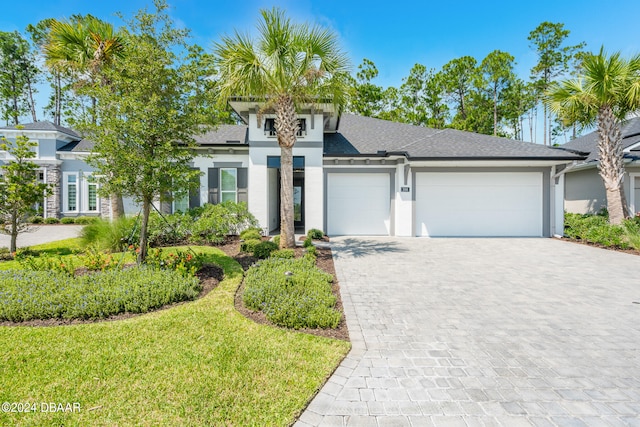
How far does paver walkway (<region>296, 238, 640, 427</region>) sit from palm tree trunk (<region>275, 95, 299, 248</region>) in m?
2.16

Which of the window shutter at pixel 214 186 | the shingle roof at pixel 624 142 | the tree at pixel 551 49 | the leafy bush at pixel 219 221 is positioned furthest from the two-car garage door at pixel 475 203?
the tree at pixel 551 49

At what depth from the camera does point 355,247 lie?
9.59m

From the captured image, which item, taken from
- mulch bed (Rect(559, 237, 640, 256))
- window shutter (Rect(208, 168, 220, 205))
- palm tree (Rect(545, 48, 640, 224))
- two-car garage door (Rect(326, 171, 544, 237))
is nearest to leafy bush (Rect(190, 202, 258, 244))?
window shutter (Rect(208, 168, 220, 205))

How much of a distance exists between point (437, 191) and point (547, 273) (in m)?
5.71

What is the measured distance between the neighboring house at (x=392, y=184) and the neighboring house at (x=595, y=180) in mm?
2220

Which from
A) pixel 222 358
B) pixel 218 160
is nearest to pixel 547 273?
pixel 222 358

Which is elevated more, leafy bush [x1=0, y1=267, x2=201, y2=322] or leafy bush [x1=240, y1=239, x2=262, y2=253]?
leafy bush [x1=240, y1=239, x2=262, y2=253]

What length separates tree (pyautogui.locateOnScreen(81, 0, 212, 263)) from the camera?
523 centimetres

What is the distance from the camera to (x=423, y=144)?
1197 cm

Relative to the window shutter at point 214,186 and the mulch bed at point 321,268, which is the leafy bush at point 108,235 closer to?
the mulch bed at point 321,268

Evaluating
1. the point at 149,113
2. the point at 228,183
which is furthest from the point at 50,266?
the point at 228,183

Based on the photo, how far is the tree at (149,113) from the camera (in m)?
5.23

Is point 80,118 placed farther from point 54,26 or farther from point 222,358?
point 54,26

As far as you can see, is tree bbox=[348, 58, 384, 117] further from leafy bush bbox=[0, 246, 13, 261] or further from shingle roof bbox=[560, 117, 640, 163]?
leafy bush bbox=[0, 246, 13, 261]
